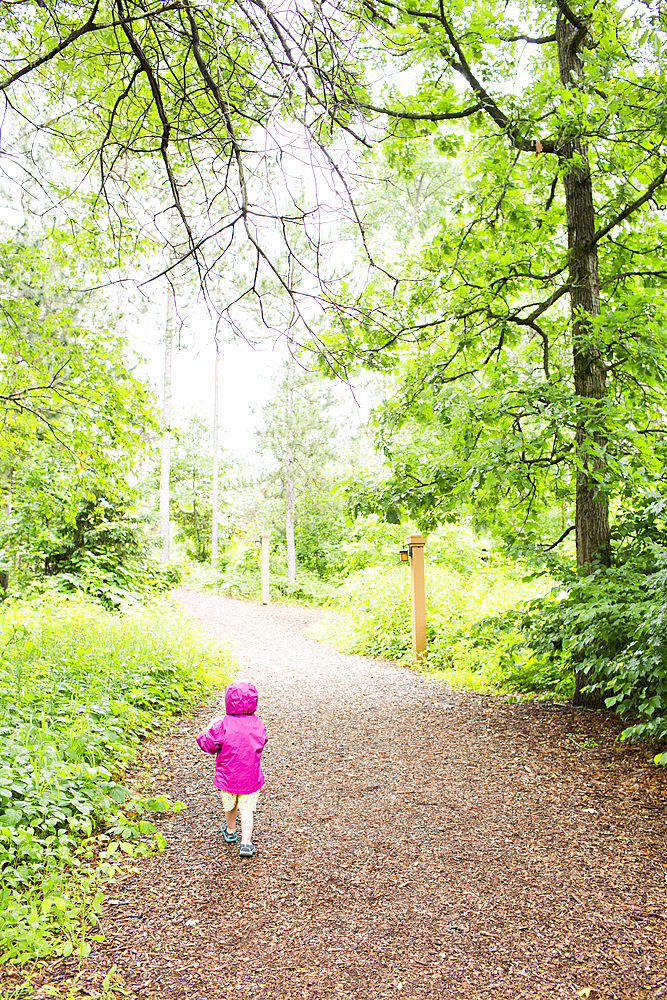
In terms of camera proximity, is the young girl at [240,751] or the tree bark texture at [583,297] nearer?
the young girl at [240,751]

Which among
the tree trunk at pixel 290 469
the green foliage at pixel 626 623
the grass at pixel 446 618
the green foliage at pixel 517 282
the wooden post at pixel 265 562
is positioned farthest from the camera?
the tree trunk at pixel 290 469

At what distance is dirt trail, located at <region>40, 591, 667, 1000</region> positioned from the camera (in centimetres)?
251

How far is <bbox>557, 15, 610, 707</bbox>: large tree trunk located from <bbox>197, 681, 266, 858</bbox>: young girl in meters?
3.00

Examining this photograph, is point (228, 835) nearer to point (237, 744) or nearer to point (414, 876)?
point (237, 744)

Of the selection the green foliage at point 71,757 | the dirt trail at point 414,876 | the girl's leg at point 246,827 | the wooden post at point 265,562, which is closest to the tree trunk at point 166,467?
the wooden post at point 265,562

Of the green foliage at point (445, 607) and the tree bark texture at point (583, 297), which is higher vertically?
the tree bark texture at point (583, 297)

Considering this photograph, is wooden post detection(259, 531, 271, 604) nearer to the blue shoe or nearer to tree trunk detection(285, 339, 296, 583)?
tree trunk detection(285, 339, 296, 583)

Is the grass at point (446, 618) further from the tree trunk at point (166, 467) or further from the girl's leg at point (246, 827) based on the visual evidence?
the tree trunk at point (166, 467)

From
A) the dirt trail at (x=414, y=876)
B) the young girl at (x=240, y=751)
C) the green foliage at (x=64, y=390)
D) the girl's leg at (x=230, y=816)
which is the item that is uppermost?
the green foliage at (x=64, y=390)

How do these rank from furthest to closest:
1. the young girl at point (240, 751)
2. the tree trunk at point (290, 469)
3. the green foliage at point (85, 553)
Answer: the tree trunk at point (290, 469)
the green foliage at point (85, 553)
the young girl at point (240, 751)

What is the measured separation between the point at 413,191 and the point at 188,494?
40.7 feet

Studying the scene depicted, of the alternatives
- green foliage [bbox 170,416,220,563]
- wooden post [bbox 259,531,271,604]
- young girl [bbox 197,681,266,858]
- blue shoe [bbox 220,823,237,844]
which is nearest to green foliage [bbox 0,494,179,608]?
wooden post [bbox 259,531,271,604]

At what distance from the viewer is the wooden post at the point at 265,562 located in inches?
607

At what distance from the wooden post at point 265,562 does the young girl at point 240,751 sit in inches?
463
